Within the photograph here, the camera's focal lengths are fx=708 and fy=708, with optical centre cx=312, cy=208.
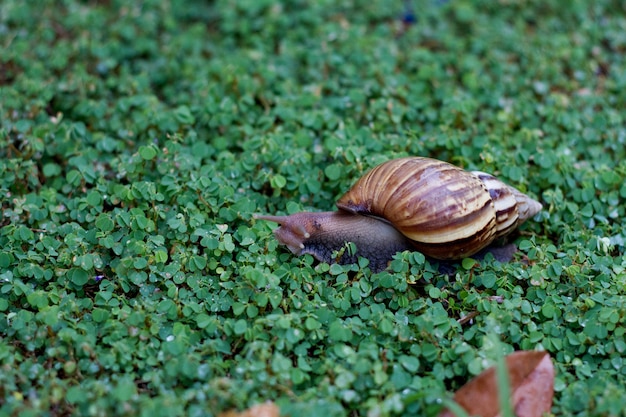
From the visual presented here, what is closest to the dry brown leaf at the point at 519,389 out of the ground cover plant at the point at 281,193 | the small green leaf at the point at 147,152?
the ground cover plant at the point at 281,193

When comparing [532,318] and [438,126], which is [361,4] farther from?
[532,318]

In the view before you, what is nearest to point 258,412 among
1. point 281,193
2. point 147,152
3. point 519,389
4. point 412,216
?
point 519,389

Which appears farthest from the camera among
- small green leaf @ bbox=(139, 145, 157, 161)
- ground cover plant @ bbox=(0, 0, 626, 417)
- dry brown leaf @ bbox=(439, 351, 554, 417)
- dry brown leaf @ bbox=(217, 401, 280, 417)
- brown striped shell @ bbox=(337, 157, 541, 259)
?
small green leaf @ bbox=(139, 145, 157, 161)

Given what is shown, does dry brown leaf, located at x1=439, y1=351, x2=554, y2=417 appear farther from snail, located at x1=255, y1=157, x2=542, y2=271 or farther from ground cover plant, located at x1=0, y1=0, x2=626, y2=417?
snail, located at x1=255, y1=157, x2=542, y2=271

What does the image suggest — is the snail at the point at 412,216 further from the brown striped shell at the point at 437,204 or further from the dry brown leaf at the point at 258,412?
the dry brown leaf at the point at 258,412

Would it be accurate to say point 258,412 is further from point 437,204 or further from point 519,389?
point 437,204

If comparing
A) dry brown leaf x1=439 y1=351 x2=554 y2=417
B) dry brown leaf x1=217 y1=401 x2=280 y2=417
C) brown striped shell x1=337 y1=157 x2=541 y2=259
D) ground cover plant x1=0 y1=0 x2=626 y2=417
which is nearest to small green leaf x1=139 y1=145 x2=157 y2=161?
ground cover plant x1=0 y1=0 x2=626 y2=417
